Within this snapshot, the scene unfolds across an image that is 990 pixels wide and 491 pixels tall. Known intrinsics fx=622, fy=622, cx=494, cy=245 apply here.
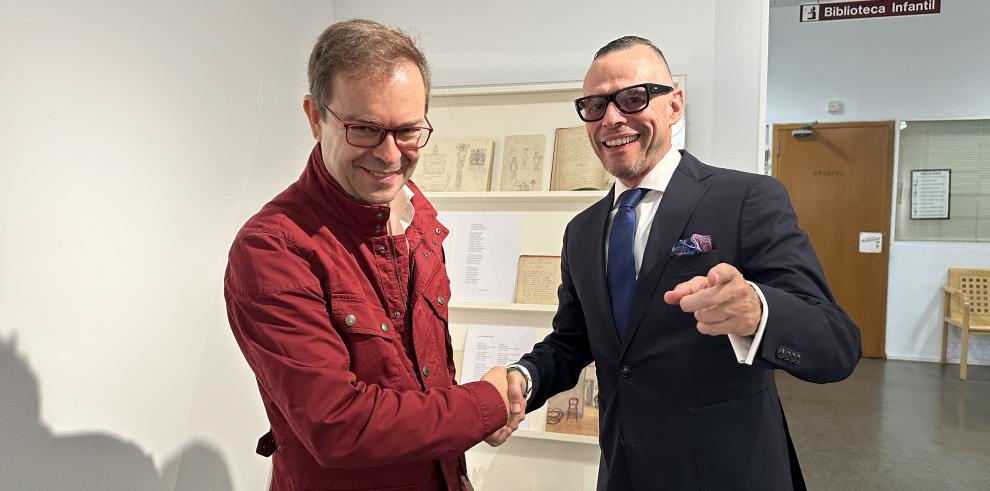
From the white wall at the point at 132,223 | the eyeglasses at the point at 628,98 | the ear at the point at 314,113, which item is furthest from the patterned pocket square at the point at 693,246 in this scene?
the white wall at the point at 132,223

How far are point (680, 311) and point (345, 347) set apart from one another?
0.87 m

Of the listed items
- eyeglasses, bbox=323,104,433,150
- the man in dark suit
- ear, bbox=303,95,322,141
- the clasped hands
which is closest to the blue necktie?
the man in dark suit

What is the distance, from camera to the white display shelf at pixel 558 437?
2896 millimetres

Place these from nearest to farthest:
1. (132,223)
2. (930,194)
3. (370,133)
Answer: (370,133) → (132,223) → (930,194)

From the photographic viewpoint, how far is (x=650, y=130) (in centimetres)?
182

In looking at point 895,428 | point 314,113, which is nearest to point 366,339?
point 314,113

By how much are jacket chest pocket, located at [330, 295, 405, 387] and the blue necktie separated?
66 cm

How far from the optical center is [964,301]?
7.33 m

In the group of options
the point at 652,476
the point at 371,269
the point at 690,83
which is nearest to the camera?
the point at 371,269

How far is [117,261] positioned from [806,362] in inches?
81.9

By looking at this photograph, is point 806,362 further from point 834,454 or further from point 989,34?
point 989,34

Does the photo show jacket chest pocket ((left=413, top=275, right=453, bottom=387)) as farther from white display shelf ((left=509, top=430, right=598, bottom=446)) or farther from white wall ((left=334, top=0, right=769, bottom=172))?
white wall ((left=334, top=0, right=769, bottom=172))

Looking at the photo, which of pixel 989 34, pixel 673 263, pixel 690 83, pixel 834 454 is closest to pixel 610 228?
pixel 673 263

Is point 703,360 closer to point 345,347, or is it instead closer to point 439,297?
point 439,297
